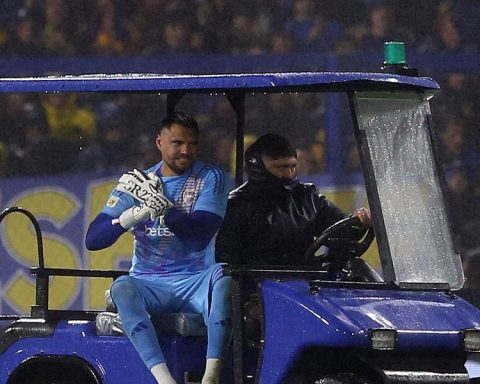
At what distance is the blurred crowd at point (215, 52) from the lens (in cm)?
1236

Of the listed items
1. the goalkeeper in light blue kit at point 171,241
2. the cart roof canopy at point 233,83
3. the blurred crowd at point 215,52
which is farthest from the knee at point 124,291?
the blurred crowd at point 215,52

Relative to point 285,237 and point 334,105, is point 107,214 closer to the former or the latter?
point 285,237

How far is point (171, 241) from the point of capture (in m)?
7.45

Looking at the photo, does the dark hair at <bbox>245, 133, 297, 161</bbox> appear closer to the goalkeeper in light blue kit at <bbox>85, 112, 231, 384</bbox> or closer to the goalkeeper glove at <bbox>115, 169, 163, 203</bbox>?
the goalkeeper in light blue kit at <bbox>85, 112, 231, 384</bbox>

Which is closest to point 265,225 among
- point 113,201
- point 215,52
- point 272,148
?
point 272,148

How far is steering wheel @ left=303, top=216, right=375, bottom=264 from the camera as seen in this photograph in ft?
23.5

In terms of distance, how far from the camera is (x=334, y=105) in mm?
12281

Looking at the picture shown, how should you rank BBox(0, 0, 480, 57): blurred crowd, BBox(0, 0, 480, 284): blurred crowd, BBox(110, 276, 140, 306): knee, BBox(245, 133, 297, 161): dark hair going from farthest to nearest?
BBox(0, 0, 480, 57): blurred crowd
BBox(0, 0, 480, 284): blurred crowd
BBox(245, 133, 297, 161): dark hair
BBox(110, 276, 140, 306): knee

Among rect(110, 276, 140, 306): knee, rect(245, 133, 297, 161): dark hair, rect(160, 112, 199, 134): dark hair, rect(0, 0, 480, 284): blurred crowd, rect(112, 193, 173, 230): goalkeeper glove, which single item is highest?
rect(0, 0, 480, 284): blurred crowd

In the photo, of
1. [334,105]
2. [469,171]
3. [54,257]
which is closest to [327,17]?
[334,105]

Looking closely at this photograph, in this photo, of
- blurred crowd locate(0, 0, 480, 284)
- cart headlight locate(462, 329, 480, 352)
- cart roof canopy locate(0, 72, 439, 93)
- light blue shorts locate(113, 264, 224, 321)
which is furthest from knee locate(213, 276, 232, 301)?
blurred crowd locate(0, 0, 480, 284)

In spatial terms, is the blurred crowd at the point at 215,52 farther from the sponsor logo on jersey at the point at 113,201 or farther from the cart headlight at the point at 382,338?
the cart headlight at the point at 382,338

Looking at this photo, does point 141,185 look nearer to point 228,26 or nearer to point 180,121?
point 180,121

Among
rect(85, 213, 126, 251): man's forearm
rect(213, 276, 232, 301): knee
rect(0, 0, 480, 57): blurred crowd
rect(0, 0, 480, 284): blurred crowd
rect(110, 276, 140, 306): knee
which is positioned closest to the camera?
rect(213, 276, 232, 301): knee
